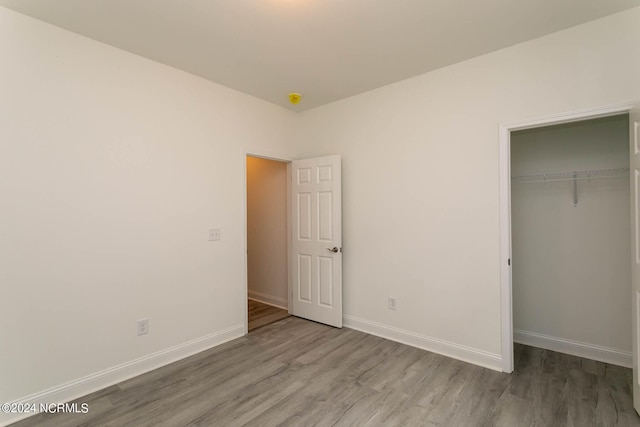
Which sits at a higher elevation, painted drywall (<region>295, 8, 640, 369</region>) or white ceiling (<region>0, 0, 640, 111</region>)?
white ceiling (<region>0, 0, 640, 111</region>)

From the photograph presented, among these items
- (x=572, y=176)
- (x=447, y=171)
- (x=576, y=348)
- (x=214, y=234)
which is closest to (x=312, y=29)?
(x=447, y=171)

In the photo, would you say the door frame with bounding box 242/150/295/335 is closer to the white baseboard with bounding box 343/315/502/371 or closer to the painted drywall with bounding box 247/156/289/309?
the painted drywall with bounding box 247/156/289/309

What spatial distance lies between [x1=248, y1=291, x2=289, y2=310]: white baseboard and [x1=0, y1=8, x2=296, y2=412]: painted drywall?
109 cm

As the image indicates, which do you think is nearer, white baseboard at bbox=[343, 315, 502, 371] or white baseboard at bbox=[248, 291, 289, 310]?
white baseboard at bbox=[343, 315, 502, 371]

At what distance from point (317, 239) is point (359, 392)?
5.87 feet

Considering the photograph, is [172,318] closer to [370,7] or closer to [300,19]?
[300,19]

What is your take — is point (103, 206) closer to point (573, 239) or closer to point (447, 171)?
point (447, 171)

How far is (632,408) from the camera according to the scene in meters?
2.06

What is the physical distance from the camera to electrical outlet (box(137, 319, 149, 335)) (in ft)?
8.49

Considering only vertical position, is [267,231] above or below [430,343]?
above

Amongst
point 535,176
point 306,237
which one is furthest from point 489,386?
point 306,237

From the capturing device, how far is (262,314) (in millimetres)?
4066

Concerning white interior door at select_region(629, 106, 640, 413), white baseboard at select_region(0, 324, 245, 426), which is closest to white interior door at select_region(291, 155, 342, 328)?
white baseboard at select_region(0, 324, 245, 426)

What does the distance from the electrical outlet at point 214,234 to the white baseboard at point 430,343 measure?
1756mm
